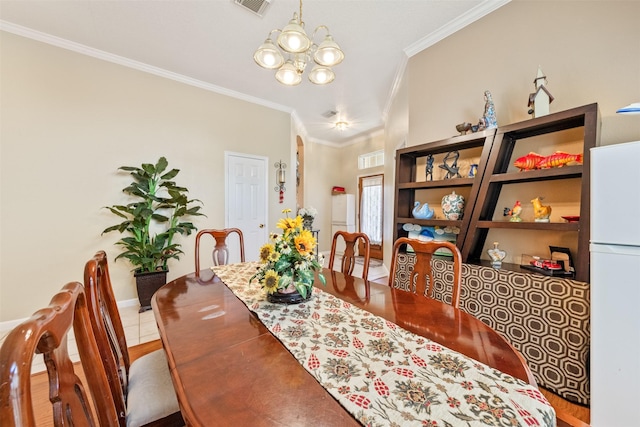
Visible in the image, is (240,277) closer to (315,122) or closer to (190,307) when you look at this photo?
(190,307)

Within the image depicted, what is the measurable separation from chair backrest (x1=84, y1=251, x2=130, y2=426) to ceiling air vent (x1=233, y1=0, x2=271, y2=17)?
7.67 ft

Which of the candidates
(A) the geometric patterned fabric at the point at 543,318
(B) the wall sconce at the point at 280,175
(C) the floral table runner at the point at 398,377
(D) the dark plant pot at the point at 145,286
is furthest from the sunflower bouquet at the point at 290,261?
(B) the wall sconce at the point at 280,175

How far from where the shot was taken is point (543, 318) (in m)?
1.56

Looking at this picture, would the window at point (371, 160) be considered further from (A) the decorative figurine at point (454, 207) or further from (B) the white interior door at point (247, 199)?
(A) the decorative figurine at point (454, 207)

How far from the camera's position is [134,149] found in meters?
3.11

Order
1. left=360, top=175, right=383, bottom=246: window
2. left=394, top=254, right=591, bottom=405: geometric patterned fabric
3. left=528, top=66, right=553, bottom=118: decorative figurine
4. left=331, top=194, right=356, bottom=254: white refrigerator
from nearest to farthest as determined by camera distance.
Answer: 1. left=394, top=254, right=591, bottom=405: geometric patterned fabric
2. left=528, top=66, right=553, bottom=118: decorative figurine
3. left=360, top=175, right=383, bottom=246: window
4. left=331, top=194, right=356, bottom=254: white refrigerator

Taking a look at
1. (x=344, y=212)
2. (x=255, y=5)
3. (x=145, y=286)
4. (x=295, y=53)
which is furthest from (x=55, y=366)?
(x=344, y=212)

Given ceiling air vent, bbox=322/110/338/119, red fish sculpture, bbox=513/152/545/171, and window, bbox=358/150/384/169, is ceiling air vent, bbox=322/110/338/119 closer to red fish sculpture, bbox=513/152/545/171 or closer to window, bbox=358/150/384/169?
window, bbox=358/150/384/169

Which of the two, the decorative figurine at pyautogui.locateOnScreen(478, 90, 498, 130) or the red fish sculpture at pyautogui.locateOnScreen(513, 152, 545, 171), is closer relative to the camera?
the red fish sculpture at pyautogui.locateOnScreen(513, 152, 545, 171)

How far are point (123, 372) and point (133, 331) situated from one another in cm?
177

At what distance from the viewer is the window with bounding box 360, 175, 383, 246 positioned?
5.73 meters

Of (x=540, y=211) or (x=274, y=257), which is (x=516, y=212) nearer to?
(x=540, y=211)

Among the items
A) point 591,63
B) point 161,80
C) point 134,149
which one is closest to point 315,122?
point 161,80

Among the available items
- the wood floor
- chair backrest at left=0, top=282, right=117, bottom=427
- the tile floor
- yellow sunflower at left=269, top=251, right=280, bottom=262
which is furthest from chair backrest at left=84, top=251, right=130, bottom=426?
the tile floor
